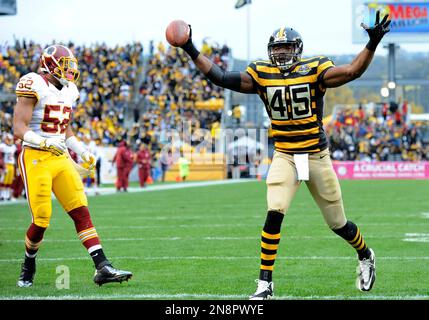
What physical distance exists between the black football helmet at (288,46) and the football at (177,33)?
63cm

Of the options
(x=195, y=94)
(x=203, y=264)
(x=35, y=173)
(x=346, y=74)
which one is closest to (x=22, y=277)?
(x=35, y=173)

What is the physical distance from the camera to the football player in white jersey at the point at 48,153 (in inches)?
266

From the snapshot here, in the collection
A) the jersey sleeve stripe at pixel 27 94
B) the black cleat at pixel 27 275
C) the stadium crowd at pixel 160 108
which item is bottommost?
the black cleat at pixel 27 275

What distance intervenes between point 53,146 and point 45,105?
1.29ft

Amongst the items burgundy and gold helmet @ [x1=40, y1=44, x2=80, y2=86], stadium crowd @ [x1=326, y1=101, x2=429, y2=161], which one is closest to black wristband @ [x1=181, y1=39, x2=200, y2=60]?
burgundy and gold helmet @ [x1=40, y1=44, x2=80, y2=86]

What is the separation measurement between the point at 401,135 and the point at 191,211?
83.6 feet

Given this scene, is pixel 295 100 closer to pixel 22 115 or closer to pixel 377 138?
pixel 22 115

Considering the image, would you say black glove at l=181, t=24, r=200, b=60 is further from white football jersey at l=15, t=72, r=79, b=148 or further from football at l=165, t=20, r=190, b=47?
white football jersey at l=15, t=72, r=79, b=148

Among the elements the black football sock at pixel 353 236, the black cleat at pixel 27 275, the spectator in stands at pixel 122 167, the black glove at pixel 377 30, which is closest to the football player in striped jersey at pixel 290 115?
the black football sock at pixel 353 236

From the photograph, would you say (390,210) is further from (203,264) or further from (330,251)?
(203,264)

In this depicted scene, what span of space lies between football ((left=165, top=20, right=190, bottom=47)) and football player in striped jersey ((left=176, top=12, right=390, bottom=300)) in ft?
0.21

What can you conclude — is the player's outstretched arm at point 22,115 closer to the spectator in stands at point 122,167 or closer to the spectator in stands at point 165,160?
the spectator in stands at point 122,167

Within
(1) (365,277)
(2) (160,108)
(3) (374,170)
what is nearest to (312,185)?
(1) (365,277)

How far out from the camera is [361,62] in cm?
605
